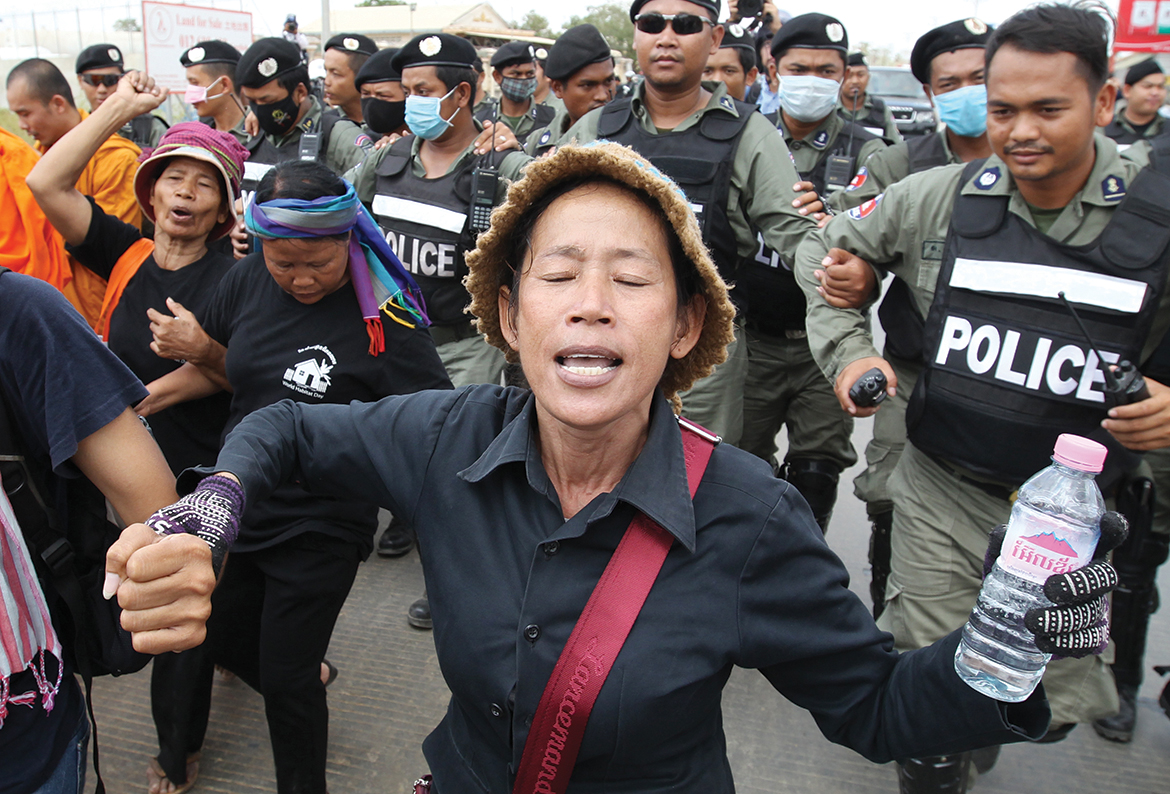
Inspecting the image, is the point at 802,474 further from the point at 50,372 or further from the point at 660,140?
the point at 50,372

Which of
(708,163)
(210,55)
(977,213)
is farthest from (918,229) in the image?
(210,55)

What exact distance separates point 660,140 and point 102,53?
18.9ft

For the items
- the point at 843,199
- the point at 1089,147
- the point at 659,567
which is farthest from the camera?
the point at 843,199

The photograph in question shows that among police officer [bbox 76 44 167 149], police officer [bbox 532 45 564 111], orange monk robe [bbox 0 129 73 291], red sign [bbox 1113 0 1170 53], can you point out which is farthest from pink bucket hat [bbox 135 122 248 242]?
red sign [bbox 1113 0 1170 53]

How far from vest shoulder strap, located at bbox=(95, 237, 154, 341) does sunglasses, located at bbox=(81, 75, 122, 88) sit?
472 cm

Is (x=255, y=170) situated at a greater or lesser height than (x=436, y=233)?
greater

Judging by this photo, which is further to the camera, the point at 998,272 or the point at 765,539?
the point at 998,272

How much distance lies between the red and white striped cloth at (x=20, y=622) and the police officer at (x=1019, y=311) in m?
2.02

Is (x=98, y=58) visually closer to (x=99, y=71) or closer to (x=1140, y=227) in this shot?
(x=99, y=71)

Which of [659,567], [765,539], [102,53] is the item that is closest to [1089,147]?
[765,539]

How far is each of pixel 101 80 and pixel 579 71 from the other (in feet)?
14.2

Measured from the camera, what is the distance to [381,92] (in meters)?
5.58

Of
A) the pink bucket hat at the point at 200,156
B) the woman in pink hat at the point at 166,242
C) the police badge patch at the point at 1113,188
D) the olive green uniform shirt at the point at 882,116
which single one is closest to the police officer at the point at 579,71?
the olive green uniform shirt at the point at 882,116

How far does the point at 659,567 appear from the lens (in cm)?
136
